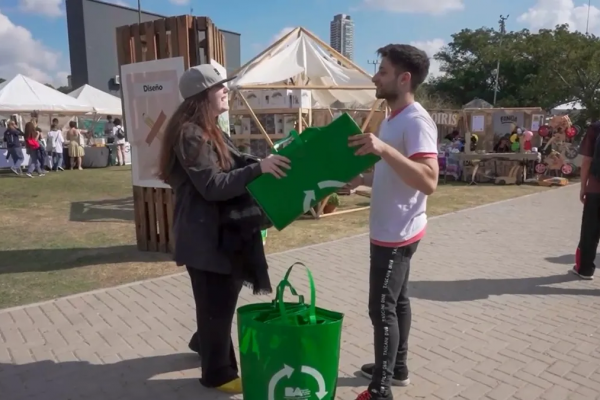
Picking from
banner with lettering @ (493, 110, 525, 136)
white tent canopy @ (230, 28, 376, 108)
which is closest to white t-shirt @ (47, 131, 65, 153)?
white tent canopy @ (230, 28, 376, 108)

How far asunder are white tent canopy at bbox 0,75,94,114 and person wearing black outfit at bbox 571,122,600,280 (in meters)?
18.4

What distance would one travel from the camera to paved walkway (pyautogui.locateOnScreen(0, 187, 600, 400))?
10.9 ft

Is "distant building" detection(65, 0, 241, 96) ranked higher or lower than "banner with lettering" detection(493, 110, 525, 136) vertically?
higher

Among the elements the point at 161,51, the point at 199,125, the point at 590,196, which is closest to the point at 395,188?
the point at 199,125

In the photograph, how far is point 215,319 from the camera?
3.09 meters

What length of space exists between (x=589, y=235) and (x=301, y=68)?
5.75 metres

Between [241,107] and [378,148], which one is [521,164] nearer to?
[241,107]

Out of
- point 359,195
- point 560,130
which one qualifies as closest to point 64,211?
point 359,195

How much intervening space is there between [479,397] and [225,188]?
6.52ft

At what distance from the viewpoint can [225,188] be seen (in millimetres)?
2695

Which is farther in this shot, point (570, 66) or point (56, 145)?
point (570, 66)

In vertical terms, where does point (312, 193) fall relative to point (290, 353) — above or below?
above

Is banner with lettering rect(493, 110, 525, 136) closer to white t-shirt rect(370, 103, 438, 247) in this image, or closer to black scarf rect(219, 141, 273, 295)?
white t-shirt rect(370, 103, 438, 247)

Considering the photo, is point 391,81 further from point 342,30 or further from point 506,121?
point 342,30
